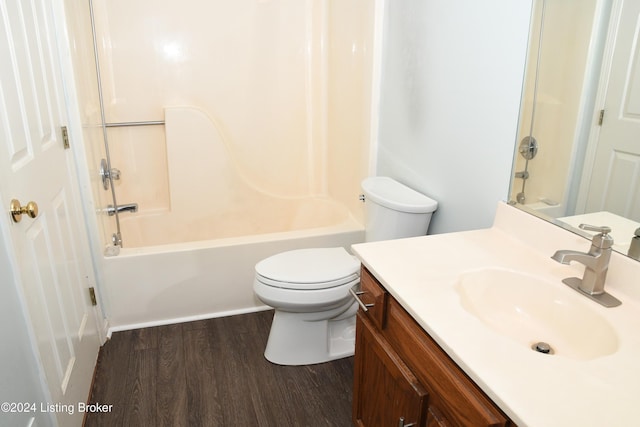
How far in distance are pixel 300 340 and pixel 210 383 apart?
0.42m

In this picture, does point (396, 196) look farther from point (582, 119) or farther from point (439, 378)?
point (439, 378)

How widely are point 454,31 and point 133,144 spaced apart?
2.05 m

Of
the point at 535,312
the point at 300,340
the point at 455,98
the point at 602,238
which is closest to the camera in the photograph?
the point at 602,238

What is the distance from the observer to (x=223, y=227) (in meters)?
2.90

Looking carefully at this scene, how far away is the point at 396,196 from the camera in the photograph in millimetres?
1874

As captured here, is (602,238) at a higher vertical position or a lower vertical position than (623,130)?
lower

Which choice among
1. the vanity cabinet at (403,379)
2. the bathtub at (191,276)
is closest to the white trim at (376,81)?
the bathtub at (191,276)

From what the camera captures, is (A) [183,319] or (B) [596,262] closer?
(B) [596,262]

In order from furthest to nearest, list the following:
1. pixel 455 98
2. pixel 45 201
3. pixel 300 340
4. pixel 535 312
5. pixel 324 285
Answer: pixel 300 340, pixel 324 285, pixel 455 98, pixel 45 201, pixel 535 312

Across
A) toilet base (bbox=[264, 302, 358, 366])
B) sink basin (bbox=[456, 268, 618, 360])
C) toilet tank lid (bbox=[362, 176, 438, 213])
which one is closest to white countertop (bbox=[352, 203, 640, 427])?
sink basin (bbox=[456, 268, 618, 360])

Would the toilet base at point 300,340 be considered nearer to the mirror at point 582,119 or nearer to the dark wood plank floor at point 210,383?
the dark wood plank floor at point 210,383

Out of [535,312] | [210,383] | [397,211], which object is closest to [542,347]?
[535,312]

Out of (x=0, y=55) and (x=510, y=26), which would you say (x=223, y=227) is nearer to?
(x=0, y=55)

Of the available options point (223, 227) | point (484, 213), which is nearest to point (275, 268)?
point (484, 213)
